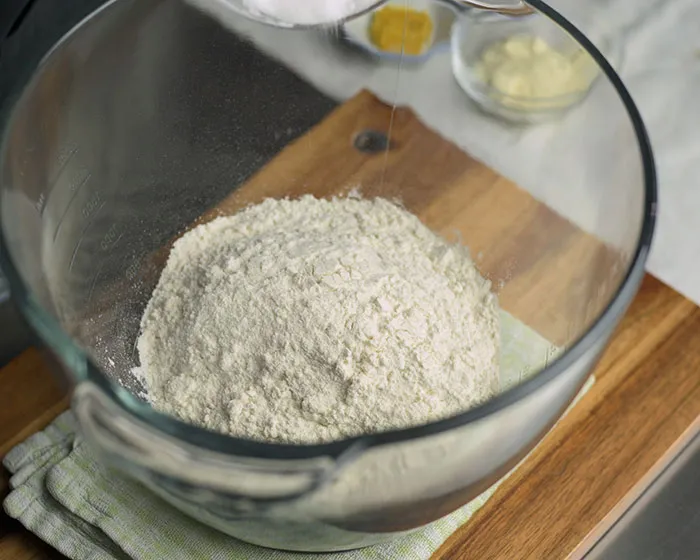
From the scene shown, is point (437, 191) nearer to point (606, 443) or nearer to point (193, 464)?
point (606, 443)

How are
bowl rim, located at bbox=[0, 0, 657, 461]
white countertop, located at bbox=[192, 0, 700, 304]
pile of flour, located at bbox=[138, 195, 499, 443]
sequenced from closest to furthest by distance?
bowl rim, located at bbox=[0, 0, 657, 461] < pile of flour, located at bbox=[138, 195, 499, 443] < white countertop, located at bbox=[192, 0, 700, 304]

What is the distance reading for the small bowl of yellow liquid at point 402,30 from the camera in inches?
31.3

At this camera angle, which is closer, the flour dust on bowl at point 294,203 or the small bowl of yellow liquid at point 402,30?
the flour dust on bowl at point 294,203

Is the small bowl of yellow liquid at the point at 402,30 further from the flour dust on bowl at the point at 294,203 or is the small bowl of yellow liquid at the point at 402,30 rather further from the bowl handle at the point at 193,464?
the bowl handle at the point at 193,464

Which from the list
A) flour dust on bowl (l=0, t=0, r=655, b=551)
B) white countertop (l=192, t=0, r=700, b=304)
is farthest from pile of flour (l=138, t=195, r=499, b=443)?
white countertop (l=192, t=0, r=700, b=304)

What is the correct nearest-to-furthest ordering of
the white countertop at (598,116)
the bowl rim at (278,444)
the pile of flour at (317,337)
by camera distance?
the bowl rim at (278,444)
the pile of flour at (317,337)
the white countertop at (598,116)

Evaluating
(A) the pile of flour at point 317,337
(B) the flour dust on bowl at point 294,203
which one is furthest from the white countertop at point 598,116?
(A) the pile of flour at point 317,337

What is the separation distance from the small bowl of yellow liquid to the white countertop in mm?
15

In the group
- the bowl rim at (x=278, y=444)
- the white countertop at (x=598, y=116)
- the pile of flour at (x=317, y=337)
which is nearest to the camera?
the bowl rim at (x=278, y=444)

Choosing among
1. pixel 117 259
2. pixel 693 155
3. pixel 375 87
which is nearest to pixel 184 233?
pixel 117 259

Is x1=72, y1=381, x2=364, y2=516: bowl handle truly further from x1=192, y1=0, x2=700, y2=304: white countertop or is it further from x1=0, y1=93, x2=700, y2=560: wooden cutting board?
x1=192, y1=0, x2=700, y2=304: white countertop

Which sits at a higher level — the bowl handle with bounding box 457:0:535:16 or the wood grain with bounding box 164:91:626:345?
the bowl handle with bounding box 457:0:535:16

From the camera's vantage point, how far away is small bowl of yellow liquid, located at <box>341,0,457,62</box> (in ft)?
2.61

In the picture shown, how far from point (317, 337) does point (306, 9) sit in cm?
30
